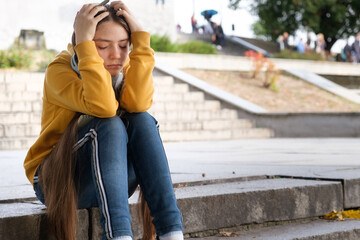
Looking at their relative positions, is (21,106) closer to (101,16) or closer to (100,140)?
(101,16)

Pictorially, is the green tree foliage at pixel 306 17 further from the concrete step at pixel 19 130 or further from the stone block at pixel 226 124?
the concrete step at pixel 19 130

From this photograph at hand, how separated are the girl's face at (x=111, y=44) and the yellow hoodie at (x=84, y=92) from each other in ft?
0.20

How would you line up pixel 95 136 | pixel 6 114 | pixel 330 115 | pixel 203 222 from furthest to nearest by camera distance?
pixel 330 115, pixel 6 114, pixel 203 222, pixel 95 136

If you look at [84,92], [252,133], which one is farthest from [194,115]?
[84,92]

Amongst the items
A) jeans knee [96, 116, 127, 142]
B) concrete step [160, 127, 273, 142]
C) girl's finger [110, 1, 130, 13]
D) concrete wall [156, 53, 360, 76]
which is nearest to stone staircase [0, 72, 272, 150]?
concrete step [160, 127, 273, 142]

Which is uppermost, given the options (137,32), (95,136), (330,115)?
(137,32)

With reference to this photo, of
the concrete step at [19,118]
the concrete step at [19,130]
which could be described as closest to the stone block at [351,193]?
the concrete step at [19,130]

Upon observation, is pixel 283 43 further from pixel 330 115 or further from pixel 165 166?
pixel 165 166

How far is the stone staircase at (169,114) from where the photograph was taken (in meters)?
9.67

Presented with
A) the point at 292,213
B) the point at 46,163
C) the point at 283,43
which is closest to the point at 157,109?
the point at 292,213

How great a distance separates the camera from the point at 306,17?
28922 millimetres

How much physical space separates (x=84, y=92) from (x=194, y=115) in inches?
353

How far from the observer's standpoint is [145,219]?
275 cm

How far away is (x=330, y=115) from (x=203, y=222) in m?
8.54
